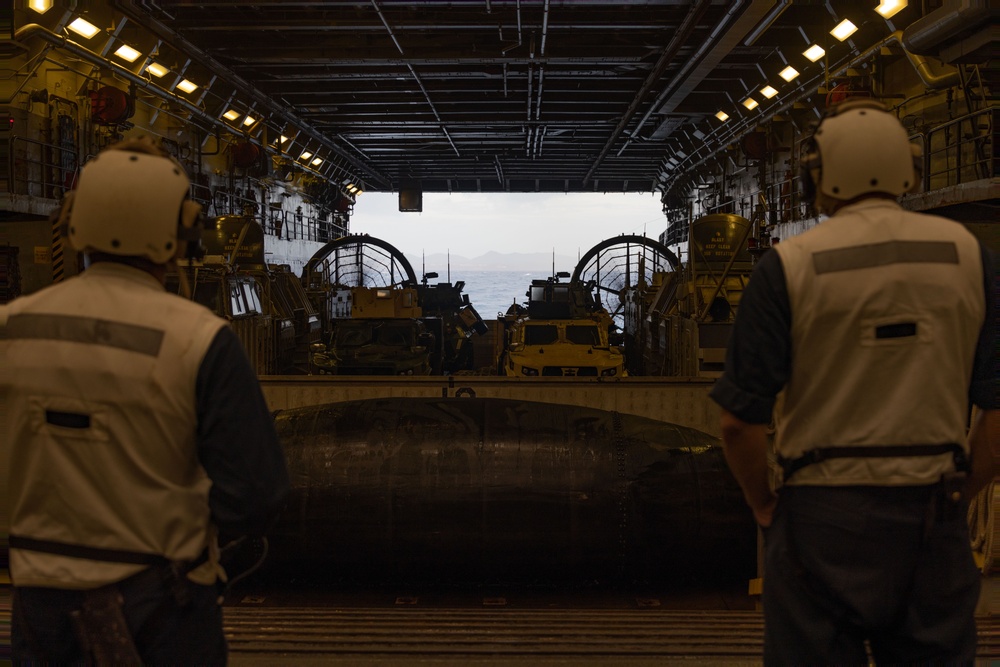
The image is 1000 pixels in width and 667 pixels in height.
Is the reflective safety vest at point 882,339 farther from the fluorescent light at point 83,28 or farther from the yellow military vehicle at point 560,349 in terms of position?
the fluorescent light at point 83,28

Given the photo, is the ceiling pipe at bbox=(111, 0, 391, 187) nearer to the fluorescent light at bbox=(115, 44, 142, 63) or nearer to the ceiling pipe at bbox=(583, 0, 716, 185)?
the fluorescent light at bbox=(115, 44, 142, 63)

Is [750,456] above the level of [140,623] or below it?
above

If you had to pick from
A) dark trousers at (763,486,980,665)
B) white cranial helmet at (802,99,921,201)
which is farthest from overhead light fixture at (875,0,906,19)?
dark trousers at (763,486,980,665)

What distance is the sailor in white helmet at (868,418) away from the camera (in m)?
2.15

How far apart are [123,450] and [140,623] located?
42cm

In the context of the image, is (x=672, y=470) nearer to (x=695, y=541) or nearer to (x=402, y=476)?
(x=695, y=541)

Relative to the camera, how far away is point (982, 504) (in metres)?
4.42

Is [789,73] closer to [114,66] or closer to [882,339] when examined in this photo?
[114,66]

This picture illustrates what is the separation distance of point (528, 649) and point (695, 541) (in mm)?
1984

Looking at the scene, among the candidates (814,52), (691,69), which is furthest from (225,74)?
(814,52)

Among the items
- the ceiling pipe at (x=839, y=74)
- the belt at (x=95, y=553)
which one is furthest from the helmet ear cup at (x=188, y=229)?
the ceiling pipe at (x=839, y=74)

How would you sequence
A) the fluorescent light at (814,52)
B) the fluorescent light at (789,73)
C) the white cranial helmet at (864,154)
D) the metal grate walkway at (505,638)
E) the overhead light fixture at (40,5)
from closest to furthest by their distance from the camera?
the white cranial helmet at (864,154)
the metal grate walkway at (505,638)
the overhead light fixture at (40,5)
the fluorescent light at (814,52)
the fluorescent light at (789,73)

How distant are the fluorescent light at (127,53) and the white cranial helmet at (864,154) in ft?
48.0

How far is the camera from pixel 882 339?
7.17ft
